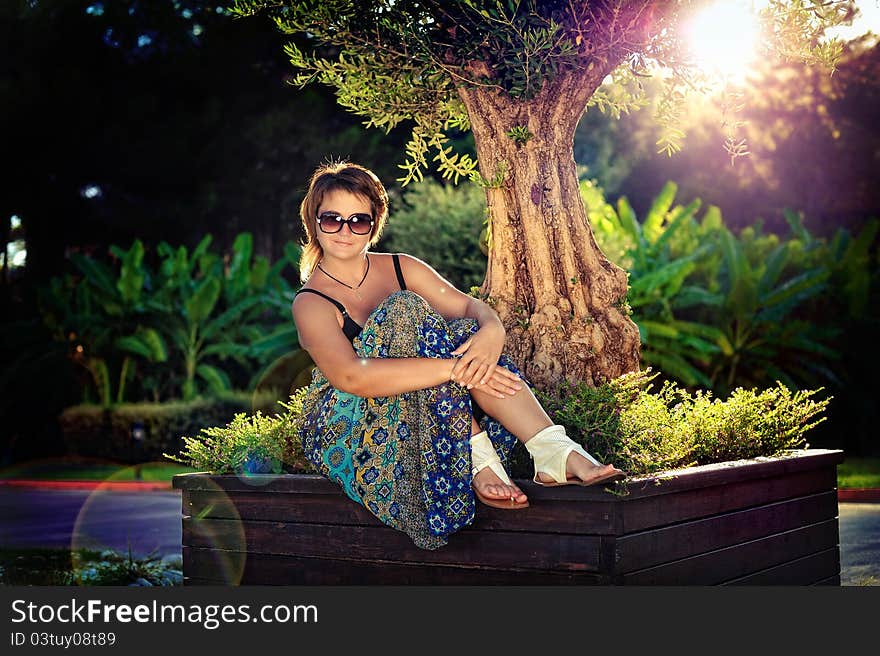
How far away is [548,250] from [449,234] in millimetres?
9417

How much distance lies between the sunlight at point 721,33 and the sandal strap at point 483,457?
2.59 metres

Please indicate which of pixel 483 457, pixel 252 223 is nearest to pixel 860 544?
pixel 483 457

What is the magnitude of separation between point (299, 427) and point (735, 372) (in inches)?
446

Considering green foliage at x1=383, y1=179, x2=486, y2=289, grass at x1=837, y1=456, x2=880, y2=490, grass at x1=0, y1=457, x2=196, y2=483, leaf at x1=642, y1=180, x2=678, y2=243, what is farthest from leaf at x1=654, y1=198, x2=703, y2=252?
grass at x1=0, y1=457, x2=196, y2=483

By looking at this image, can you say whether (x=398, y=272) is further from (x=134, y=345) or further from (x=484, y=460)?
(x=134, y=345)

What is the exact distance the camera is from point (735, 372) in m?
15.0

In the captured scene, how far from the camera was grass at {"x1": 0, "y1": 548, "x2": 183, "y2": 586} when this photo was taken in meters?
6.43

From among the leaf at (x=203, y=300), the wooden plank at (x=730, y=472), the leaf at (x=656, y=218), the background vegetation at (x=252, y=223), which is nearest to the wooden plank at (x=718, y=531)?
the wooden plank at (x=730, y=472)

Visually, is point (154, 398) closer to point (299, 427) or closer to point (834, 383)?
point (834, 383)

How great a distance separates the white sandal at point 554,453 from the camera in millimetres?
4094

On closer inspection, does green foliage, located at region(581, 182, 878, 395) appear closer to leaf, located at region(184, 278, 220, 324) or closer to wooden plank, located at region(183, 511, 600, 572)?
leaf, located at region(184, 278, 220, 324)

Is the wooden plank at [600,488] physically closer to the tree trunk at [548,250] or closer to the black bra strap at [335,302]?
the black bra strap at [335,302]

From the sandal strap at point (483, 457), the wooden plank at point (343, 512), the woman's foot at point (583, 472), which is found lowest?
the wooden plank at point (343, 512)
